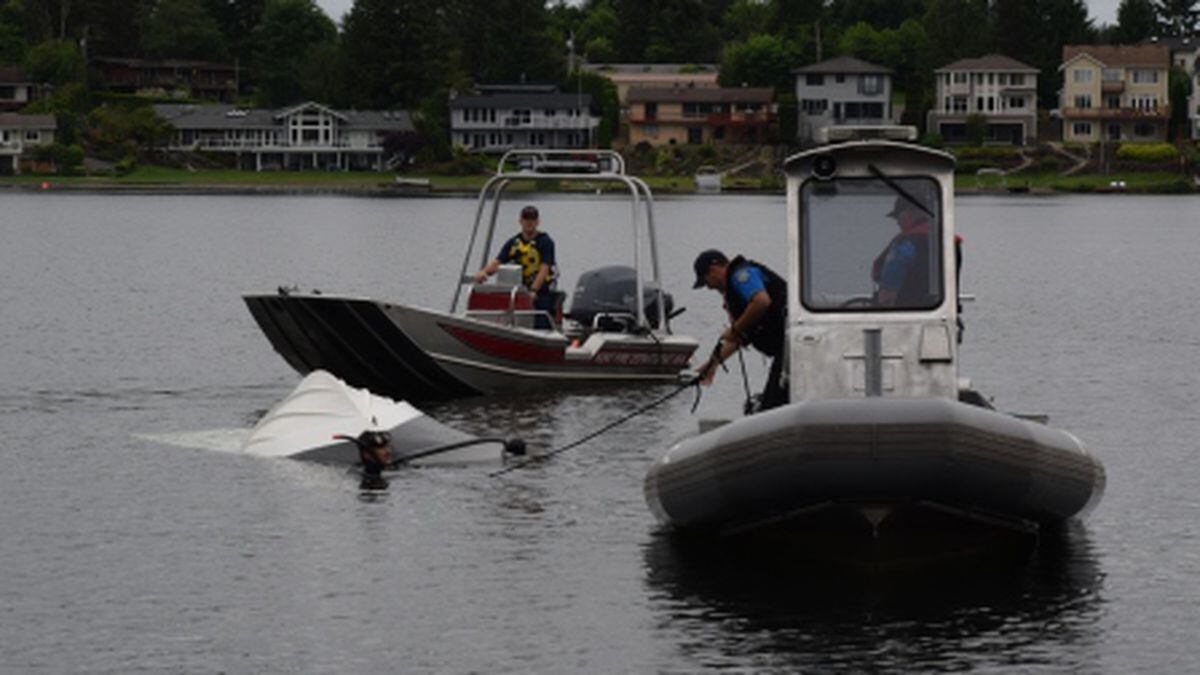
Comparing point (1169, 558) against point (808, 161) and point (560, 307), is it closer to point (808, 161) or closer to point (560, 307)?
point (808, 161)

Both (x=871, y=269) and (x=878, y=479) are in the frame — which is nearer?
(x=878, y=479)

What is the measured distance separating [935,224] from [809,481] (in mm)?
2890

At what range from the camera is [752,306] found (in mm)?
21922

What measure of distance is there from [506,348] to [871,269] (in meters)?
13.9

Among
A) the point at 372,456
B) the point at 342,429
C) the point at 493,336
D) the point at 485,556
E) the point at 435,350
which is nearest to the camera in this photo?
the point at 485,556

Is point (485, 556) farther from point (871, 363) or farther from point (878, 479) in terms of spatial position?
point (878, 479)

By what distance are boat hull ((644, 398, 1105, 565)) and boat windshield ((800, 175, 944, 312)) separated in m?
1.56

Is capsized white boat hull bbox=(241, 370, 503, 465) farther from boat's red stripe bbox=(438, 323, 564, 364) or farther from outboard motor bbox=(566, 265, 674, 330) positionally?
outboard motor bbox=(566, 265, 674, 330)

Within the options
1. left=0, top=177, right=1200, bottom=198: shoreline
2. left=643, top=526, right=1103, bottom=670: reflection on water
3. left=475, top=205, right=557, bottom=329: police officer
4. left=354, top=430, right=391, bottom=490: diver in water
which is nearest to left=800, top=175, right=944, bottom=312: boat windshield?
left=643, top=526, right=1103, bottom=670: reflection on water

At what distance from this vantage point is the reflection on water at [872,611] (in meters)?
18.8

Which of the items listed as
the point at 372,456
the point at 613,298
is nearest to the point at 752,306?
the point at 372,456

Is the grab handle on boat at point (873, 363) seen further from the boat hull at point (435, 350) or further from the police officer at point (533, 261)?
the police officer at point (533, 261)

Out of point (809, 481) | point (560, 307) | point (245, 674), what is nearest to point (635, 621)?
point (809, 481)

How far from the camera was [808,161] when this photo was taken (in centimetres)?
2095
